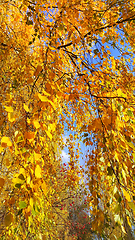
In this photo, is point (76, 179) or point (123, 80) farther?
point (76, 179)

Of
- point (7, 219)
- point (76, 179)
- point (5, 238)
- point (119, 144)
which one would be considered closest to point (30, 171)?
point (7, 219)

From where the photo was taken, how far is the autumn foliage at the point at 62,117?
2.62ft

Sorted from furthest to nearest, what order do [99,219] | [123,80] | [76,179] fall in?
1. [76,179]
2. [123,80]
3. [99,219]

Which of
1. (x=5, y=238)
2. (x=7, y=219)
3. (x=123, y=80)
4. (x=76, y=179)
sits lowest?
(x=5, y=238)

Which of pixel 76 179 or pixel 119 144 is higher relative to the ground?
pixel 76 179

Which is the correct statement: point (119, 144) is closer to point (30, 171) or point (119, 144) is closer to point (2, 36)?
point (30, 171)

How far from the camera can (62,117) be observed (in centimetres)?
304

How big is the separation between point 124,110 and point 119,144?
0.21m

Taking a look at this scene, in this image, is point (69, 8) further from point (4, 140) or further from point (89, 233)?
point (89, 233)

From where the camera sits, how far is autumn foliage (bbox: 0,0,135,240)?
80cm

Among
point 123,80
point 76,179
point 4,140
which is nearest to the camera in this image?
point 4,140

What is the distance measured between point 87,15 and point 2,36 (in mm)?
1218

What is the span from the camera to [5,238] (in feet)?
5.00

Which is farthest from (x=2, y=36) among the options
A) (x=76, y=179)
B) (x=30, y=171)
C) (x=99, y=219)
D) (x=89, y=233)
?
(x=89, y=233)
